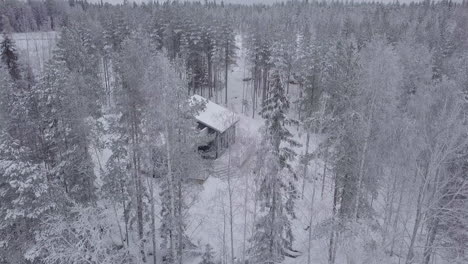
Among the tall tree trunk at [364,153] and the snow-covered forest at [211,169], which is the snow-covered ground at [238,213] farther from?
the tall tree trunk at [364,153]

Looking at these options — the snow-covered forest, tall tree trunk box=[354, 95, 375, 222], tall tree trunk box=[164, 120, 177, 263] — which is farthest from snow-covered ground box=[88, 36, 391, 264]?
tall tree trunk box=[354, 95, 375, 222]

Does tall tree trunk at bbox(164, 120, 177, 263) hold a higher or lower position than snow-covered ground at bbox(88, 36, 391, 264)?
higher

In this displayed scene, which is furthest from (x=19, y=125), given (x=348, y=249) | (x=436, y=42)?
(x=436, y=42)

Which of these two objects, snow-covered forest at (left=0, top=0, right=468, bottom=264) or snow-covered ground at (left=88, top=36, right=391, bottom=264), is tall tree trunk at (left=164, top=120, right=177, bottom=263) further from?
snow-covered ground at (left=88, top=36, right=391, bottom=264)

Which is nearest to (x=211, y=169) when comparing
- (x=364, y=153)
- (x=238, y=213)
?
(x=238, y=213)

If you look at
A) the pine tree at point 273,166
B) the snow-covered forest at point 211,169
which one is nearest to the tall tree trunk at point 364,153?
the snow-covered forest at point 211,169

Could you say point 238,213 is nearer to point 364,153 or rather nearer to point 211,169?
point 211,169

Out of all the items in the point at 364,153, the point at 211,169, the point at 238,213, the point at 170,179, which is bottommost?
the point at 238,213

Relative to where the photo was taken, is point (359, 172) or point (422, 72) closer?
point (359, 172)

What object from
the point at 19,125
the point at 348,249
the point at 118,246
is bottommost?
the point at 118,246

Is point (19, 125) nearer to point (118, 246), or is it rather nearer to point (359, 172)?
point (118, 246)

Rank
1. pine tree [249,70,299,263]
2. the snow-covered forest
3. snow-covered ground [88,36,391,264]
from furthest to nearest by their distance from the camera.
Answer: snow-covered ground [88,36,391,264] → pine tree [249,70,299,263] → the snow-covered forest
